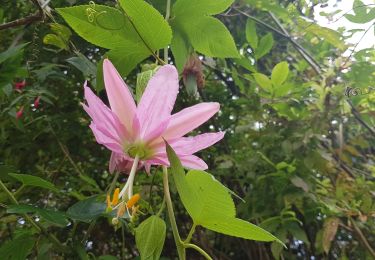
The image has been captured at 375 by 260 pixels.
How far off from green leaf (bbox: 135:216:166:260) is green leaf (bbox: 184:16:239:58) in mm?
277

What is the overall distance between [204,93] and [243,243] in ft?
1.41

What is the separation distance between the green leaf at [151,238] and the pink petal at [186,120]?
8cm

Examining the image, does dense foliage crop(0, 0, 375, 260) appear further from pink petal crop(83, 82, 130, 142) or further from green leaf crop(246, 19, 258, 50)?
pink petal crop(83, 82, 130, 142)

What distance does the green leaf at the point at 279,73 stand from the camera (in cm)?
103

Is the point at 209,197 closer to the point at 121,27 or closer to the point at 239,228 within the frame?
the point at 239,228

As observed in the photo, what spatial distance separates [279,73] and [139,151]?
67 centimetres

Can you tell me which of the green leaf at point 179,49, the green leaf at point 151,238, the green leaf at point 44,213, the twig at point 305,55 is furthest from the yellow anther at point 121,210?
the twig at point 305,55

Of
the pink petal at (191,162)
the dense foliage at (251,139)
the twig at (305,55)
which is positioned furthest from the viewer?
the twig at (305,55)

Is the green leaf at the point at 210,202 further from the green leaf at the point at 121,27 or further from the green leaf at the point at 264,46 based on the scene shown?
the green leaf at the point at 264,46

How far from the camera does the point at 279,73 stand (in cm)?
104

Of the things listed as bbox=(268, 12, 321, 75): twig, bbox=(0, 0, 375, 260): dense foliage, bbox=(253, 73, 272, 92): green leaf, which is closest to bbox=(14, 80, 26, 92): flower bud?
bbox=(0, 0, 375, 260): dense foliage

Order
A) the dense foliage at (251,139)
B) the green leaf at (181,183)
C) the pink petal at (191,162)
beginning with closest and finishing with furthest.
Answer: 1. the green leaf at (181,183)
2. the pink petal at (191,162)
3. the dense foliage at (251,139)

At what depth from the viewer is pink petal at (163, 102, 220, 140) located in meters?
0.43

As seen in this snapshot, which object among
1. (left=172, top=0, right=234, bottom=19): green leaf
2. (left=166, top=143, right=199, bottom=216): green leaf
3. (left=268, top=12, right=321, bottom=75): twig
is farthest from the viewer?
(left=268, top=12, right=321, bottom=75): twig
